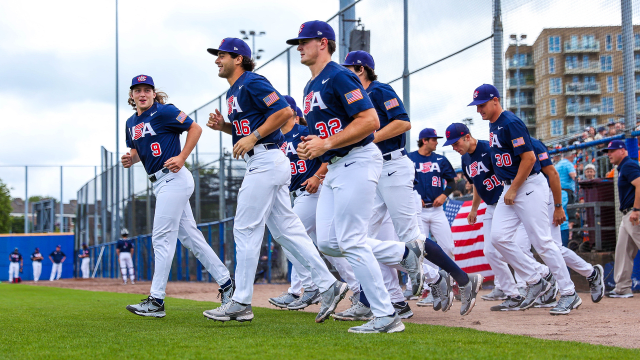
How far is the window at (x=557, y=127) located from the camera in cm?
1000

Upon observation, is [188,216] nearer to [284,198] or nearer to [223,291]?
[223,291]

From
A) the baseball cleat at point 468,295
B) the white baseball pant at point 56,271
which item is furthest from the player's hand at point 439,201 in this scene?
the white baseball pant at point 56,271

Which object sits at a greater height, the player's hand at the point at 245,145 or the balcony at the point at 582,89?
the balcony at the point at 582,89

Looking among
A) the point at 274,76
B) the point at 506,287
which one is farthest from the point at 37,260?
the point at 506,287

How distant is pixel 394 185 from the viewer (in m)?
5.65

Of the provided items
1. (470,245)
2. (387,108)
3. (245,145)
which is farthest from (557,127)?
(245,145)

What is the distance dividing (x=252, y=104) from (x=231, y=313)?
1.60 metres

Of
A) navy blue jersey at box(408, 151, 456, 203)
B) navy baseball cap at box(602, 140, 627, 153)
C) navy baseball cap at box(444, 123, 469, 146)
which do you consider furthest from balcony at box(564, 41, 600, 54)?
navy baseball cap at box(444, 123, 469, 146)

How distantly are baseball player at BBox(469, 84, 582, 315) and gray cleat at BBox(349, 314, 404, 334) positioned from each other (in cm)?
250

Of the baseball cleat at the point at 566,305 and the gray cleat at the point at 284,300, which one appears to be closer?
the baseball cleat at the point at 566,305

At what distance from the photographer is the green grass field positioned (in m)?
3.34

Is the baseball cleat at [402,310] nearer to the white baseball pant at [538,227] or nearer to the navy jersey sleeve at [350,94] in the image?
the white baseball pant at [538,227]

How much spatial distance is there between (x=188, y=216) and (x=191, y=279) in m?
13.9

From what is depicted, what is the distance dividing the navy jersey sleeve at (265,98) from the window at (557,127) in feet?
20.3
